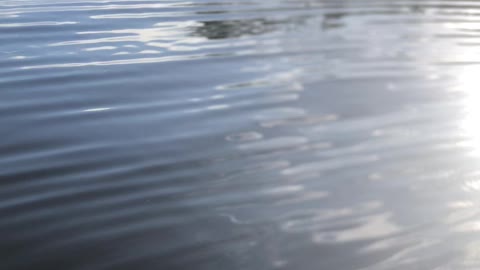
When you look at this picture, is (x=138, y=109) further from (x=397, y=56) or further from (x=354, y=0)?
(x=354, y=0)

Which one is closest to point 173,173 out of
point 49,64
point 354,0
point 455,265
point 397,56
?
point 455,265

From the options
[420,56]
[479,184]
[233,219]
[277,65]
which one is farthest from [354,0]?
[233,219]

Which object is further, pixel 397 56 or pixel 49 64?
pixel 397 56

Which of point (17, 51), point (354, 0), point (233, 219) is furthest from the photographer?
point (354, 0)

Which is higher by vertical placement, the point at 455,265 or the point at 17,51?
the point at 17,51

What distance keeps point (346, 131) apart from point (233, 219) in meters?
1.34

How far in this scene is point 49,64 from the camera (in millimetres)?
5199

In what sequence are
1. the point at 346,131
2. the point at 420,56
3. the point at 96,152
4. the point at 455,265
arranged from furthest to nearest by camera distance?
the point at 420,56 → the point at 346,131 → the point at 96,152 → the point at 455,265

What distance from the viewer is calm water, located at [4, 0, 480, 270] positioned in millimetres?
2729

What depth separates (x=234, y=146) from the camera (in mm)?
3797

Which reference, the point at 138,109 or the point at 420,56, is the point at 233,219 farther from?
the point at 420,56

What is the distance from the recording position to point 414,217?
3014mm

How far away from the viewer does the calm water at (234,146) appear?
8.95 feet

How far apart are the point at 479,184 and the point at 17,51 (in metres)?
3.73
